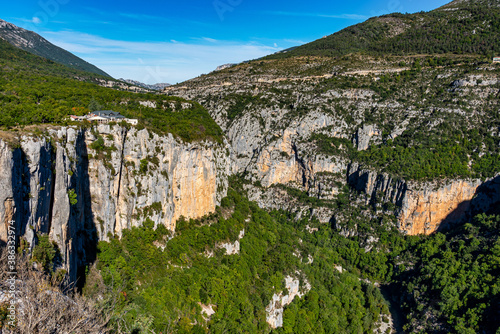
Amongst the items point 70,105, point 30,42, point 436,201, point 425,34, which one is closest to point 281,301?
point 70,105

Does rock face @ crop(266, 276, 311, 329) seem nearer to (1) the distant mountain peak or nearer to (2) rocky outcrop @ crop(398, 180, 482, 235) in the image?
(2) rocky outcrop @ crop(398, 180, 482, 235)

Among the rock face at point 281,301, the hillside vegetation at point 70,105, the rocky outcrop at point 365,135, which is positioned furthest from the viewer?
the rocky outcrop at point 365,135

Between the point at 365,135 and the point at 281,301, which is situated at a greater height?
the point at 365,135

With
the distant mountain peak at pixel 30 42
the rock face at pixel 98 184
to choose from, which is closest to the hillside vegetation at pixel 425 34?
the rock face at pixel 98 184

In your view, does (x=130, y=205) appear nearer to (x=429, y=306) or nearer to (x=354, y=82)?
(x=429, y=306)

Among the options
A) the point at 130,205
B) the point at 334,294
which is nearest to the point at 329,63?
the point at 334,294

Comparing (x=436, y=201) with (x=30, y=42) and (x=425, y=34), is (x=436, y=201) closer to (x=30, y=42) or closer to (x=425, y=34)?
(x=425, y=34)

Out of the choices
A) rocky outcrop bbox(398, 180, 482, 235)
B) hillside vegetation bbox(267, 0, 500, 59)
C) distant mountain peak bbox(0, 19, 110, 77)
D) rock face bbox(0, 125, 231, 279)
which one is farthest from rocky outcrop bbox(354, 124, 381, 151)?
distant mountain peak bbox(0, 19, 110, 77)

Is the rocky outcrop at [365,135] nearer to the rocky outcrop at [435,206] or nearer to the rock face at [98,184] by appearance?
the rocky outcrop at [435,206]
